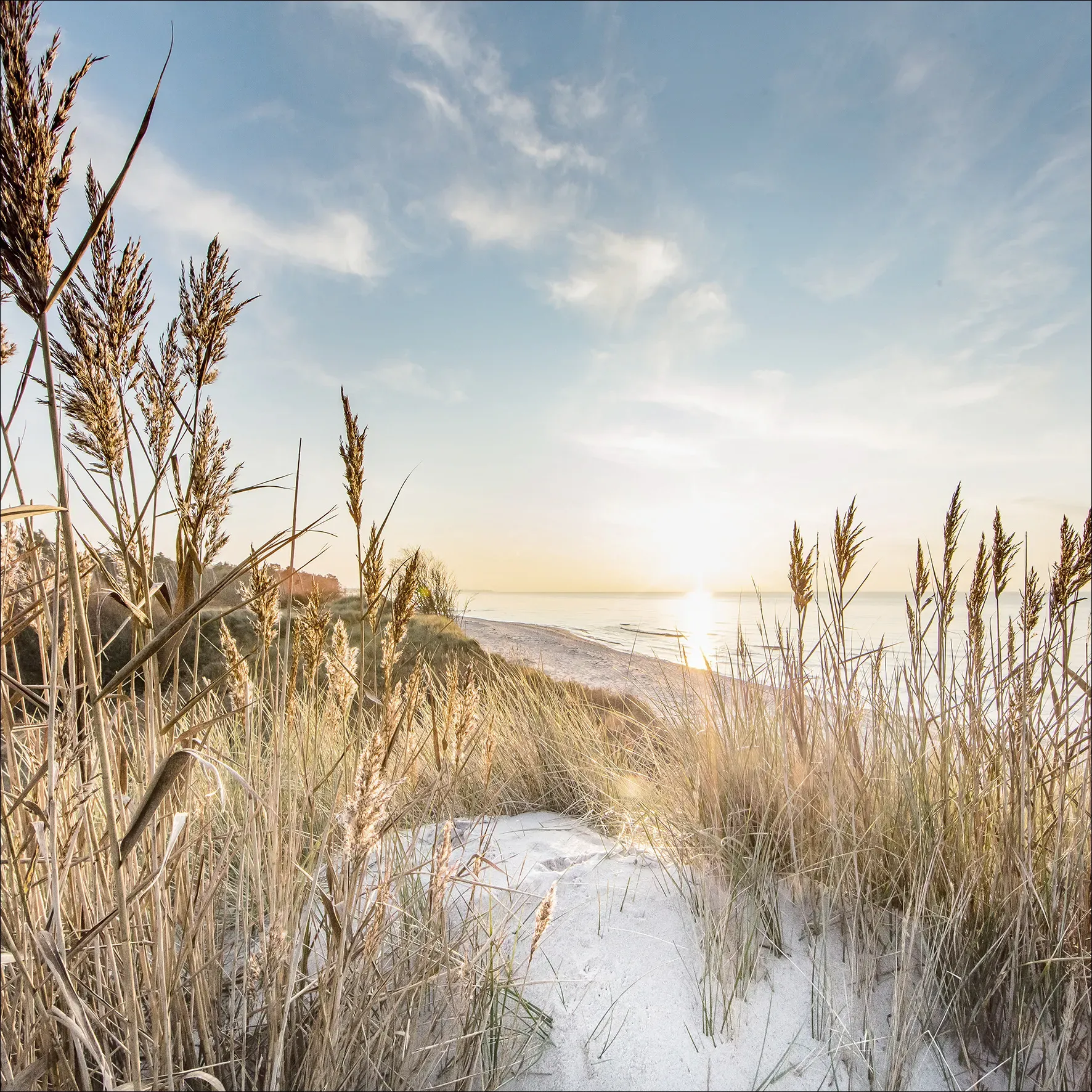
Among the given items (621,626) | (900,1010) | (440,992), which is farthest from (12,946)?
(621,626)

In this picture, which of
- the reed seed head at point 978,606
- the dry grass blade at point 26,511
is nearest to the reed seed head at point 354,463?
the dry grass blade at point 26,511

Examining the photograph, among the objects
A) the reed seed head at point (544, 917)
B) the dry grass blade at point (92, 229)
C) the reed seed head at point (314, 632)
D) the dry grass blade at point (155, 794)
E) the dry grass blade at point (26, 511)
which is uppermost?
the dry grass blade at point (92, 229)

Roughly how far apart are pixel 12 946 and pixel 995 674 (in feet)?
8.11

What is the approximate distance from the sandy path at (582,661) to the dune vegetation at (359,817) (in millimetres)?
503

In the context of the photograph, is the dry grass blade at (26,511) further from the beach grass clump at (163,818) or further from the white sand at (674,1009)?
the white sand at (674,1009)

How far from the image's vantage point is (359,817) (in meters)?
1.17

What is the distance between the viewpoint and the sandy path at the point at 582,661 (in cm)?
330

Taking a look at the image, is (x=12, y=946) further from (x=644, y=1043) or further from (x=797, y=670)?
(x=797, y=670)

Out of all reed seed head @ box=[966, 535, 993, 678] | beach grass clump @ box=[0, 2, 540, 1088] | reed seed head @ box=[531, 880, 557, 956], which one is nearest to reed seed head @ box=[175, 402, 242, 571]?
beach grass clump @ box=[0, 2, 540, 1088]

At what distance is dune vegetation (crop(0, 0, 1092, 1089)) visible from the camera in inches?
43.9

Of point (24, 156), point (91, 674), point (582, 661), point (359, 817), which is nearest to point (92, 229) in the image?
point (24, 156)

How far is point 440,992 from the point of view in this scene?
1672 millimetres

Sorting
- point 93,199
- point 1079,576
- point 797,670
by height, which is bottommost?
point 797,670

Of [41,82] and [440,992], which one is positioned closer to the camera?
[41,82]
